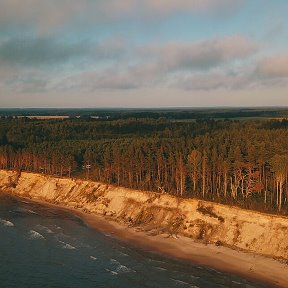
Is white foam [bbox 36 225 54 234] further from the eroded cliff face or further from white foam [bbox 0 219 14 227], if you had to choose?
the eroded cliff face

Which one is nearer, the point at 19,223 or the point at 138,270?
the point at 138,270

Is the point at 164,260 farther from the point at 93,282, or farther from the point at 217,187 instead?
the point at 217,187

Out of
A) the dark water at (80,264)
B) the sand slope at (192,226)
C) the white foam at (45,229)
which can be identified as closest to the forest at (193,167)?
the sand slope at (192,226)

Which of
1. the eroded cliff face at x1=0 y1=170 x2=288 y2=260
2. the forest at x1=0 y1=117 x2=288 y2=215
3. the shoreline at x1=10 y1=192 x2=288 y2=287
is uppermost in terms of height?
the forest at x1=0 y1=117 x2=288 y2=215

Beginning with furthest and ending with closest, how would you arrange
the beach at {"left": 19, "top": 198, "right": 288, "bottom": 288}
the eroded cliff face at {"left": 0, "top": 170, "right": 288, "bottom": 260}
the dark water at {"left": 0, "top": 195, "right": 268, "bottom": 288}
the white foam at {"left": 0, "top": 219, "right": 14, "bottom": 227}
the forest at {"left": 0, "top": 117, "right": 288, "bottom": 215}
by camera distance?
1. the white foam at {"left": 0, "top": 219, "right": 14, "bottom": 227}
2. the forest at {"left": 0, "top": 117, "right": 288, "bottom": 215}
3. the eroded cliff face at {"left": 0, "top": 170, "right": 288, "bottom": 260}
4. the beach at {"left": 19, "top": 198, "right": 288, "bottom": 288}
5. the dark water at {"left": 0, "top": 195, "right": 268, "bottom": 288}

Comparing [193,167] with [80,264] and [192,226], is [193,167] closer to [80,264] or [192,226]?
[192,226]

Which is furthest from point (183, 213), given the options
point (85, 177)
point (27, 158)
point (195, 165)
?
point (27, 158)


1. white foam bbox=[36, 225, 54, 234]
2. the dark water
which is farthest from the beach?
white foam bbox=[36, 225, 54, 234]

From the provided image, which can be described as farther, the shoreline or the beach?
the beach
